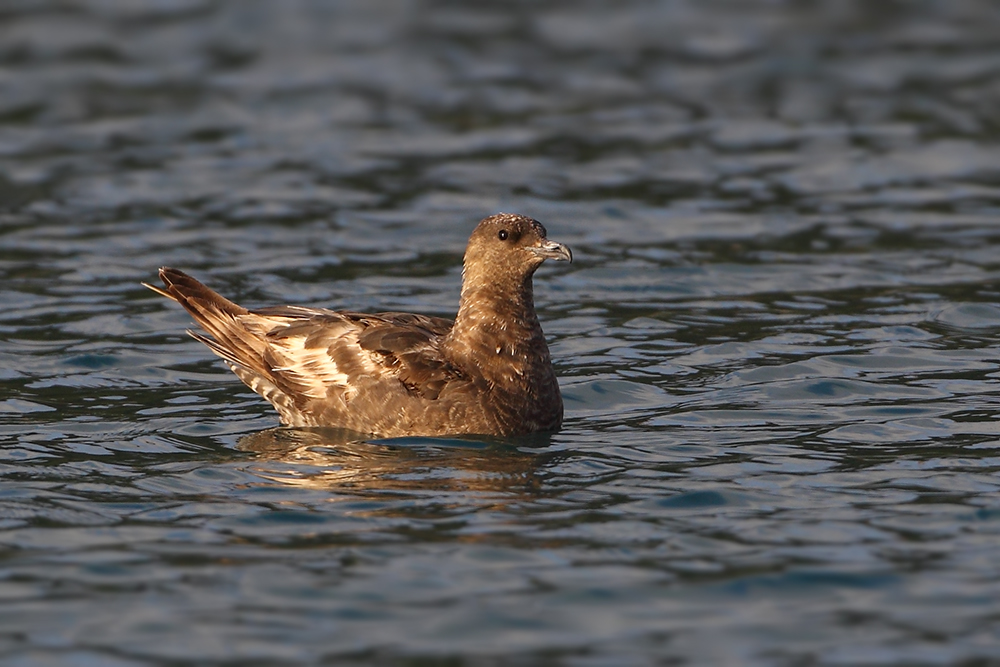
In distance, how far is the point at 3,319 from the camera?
13672 millimetres

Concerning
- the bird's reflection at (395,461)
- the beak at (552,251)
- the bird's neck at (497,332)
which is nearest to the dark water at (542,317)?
the bird's reflection at (395,461)

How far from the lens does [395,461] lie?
33.0 feet

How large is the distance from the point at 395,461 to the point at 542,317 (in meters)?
4.24

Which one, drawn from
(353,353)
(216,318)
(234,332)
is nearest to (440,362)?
(353,353)

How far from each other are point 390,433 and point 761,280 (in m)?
5.45

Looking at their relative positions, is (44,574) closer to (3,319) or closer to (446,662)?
(446,662)

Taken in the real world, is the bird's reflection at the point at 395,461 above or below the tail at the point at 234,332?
below

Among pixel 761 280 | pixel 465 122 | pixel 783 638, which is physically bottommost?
pixel 783 638

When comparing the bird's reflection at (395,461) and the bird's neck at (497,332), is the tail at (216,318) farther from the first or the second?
the bird's neck at (497,332)

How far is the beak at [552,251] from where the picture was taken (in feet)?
34.4

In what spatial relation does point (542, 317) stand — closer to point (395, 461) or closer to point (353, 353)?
point (353, 353)

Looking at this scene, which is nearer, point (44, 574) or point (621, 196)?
point (44, 574)

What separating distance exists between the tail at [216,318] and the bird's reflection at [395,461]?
28.8 inches

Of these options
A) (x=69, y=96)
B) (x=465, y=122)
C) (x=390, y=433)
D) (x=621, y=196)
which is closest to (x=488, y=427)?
(x=390, y=433)
